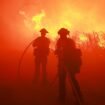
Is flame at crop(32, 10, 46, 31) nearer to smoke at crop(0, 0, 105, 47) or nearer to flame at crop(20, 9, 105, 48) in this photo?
flame at crop(20, 9, 105, 48)

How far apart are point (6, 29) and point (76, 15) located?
695cm

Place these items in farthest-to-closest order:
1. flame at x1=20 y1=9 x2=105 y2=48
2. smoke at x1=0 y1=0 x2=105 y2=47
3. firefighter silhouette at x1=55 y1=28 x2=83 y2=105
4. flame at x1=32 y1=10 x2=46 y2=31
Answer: flame at x1=32 y1=10 x2=46 y2=31 → smoke at x1=0 y1=0 x2=105 y2=47 → flame at x1=20 y1=9 x2=105 y2=48 → firefighter silhouette at x1=55 y1=28 x2=83 y2=105

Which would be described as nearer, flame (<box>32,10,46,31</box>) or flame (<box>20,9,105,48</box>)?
flame (<box>20,9,105,48</box>)

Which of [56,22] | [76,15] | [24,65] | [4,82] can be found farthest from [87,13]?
[4,82]

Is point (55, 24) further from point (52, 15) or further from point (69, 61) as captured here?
point (69, 61)

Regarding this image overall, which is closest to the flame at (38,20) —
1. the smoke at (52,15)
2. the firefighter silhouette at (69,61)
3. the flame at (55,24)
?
the flame at (55,24)

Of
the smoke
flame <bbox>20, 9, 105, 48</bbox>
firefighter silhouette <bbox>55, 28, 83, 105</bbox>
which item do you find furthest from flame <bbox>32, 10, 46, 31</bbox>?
firefighter silhouette <bbox>55, 28, 83, 105</bbox>

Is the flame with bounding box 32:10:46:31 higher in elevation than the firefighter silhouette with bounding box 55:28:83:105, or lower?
higher

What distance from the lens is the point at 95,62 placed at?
60.4 ft

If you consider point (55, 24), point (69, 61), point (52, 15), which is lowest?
point (69, 61)

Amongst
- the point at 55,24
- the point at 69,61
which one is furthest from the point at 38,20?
the point at 69,61

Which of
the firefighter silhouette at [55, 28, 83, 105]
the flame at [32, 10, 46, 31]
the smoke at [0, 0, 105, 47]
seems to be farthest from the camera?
the flame at [32, 10, 46, 31]

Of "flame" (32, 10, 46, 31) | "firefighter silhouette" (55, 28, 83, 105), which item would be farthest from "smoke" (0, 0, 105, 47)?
"firefighter silhouette" (55, 28, 83, 105)

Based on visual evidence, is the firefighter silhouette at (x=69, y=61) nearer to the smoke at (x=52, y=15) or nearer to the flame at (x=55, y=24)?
the flame at (x=55, y=24)
